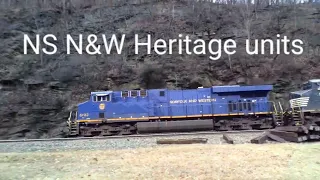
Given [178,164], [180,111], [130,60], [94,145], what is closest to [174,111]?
[180,111]

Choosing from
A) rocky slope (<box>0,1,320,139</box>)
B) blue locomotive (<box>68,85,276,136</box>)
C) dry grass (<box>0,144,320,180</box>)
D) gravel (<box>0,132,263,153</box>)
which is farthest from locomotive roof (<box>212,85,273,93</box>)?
dry grass (<box>0,144,320,180</box>)

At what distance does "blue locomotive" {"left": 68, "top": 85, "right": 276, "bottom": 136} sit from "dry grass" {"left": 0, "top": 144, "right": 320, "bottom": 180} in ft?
30.4

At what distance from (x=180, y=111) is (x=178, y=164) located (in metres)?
12.3

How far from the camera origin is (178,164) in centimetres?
760

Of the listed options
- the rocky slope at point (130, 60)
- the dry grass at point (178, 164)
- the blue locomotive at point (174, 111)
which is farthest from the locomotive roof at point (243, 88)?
the dry grass at point (178, 164)

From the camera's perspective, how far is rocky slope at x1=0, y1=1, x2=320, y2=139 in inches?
1049

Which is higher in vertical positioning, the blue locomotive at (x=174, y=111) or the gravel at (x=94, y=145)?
the blue locomotive at (x=174, y=111)

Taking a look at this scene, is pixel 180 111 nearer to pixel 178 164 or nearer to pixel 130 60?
pixel 178 164

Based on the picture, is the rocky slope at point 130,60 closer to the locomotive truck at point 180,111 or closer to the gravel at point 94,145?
the locomotive truck at point 180,111

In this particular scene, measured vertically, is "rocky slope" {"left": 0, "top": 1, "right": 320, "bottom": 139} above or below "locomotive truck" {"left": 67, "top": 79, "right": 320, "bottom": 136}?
above

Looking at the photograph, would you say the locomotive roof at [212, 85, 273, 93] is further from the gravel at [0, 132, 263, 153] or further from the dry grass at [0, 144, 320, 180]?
the dry grass at [0, 144, 320, 180]

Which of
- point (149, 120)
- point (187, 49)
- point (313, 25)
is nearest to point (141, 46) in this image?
point (187, 49)

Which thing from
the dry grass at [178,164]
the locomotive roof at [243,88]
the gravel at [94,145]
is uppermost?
the locomotive roof at [243,88]

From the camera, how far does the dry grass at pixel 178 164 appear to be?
6547 millimetres
